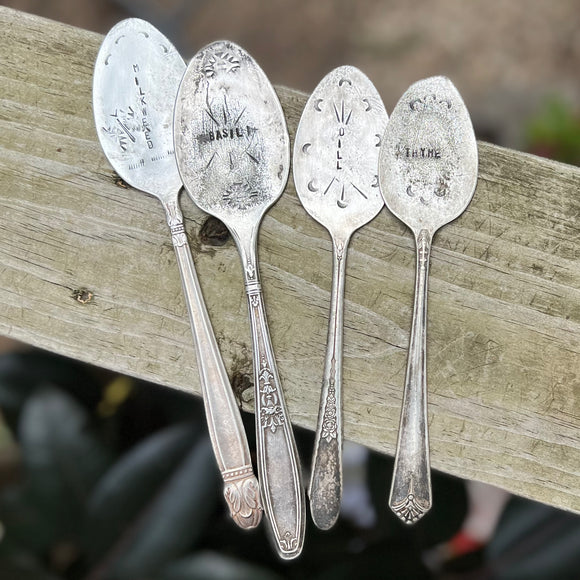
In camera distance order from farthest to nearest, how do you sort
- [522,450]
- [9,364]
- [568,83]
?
[568,83]
[9,364]
[522,450]

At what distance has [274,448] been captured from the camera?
62 cm

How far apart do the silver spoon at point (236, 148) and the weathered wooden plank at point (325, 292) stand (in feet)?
0.07

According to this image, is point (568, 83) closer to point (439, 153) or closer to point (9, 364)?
point (439, 153)

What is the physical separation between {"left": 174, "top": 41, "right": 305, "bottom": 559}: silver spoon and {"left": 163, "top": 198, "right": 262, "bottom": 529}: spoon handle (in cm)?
4

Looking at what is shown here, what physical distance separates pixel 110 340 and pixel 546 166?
0.51 m

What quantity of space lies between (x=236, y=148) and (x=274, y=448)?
0.32m

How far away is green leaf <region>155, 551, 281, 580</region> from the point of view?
0.77 m

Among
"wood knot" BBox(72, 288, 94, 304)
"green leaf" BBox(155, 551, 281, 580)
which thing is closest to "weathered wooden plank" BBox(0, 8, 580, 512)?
"wood knot" BBox(72, 288, 94, 304)

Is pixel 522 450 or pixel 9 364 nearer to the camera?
pixel 522 450

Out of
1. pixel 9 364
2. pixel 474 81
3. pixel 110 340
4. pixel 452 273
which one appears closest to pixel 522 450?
pixel 452 273

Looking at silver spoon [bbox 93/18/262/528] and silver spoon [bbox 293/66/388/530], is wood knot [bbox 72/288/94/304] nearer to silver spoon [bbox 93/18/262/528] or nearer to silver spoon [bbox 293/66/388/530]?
silver spoon [bbox 93/18/262/528]

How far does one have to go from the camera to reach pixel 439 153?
0.67m

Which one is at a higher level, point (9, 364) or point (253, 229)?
point (253, 229)

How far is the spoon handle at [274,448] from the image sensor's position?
610 mm
